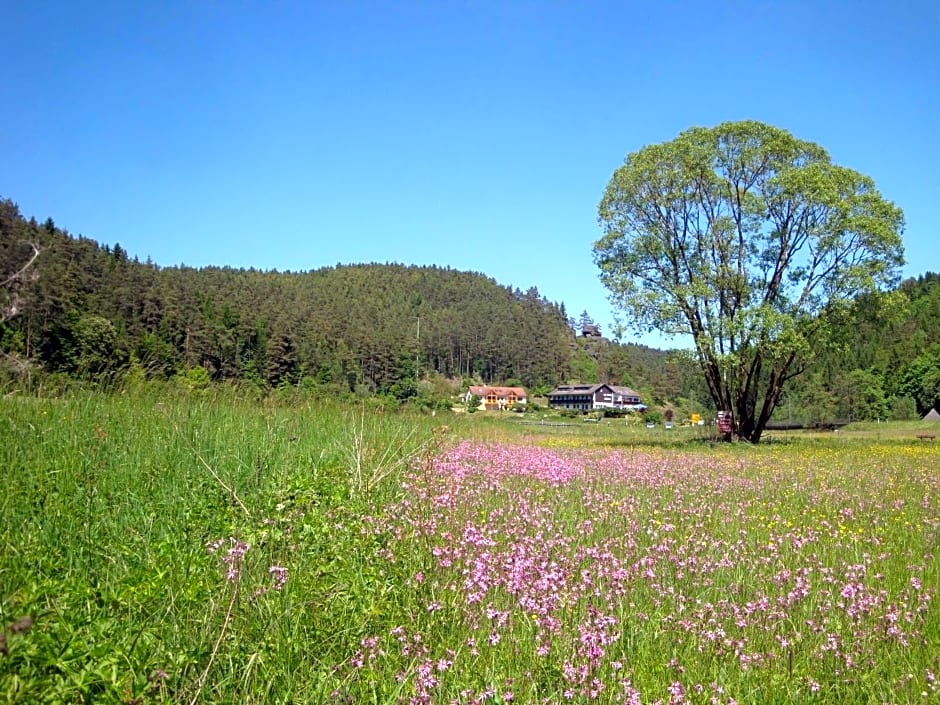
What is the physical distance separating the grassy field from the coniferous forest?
3520mm

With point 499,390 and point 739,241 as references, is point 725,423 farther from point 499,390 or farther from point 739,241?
point 499,390

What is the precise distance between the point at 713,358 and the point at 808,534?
63.2ft

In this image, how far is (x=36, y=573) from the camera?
3.94 meters

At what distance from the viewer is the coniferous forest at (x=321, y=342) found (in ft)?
41.7

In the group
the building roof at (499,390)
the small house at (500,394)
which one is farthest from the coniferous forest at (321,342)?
the small house at (500,394)

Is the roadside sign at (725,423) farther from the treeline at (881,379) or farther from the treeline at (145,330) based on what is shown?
the treeline at (881,379)

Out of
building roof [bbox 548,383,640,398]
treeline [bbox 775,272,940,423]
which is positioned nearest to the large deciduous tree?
treeline [bbox 775,272,940,423]

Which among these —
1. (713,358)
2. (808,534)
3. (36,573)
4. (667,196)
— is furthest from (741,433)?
(36,573)

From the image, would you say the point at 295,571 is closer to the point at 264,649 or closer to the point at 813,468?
the point at 264,649

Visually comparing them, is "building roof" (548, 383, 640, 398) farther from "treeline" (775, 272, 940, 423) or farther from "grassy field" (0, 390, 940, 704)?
"grassy field" (0, 390, 940, 704)

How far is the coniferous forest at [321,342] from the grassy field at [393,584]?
352 centimetres

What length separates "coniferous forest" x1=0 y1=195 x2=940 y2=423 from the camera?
12.7m

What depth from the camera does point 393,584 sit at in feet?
14.3

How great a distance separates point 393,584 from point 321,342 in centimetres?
3811
